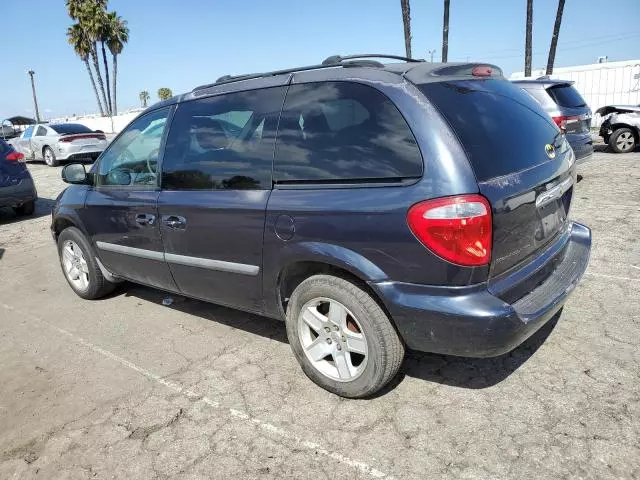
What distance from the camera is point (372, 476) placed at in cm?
230

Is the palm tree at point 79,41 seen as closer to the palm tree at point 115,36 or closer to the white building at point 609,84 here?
the palm tree at point 115,36

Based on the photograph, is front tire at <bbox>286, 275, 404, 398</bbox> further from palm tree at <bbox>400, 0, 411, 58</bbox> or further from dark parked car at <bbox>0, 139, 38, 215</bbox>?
palm tree at <bbox>400, 0, 411, 58</bbox>

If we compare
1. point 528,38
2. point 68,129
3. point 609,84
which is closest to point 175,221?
point 68,129

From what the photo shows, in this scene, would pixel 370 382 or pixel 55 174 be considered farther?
pixel 55 174

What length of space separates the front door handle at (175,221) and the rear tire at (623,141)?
11.8 m

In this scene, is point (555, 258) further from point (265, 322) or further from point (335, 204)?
point (265, 322)

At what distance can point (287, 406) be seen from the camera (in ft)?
9.49

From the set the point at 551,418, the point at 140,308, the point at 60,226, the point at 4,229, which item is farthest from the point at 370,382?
the point at 4,229

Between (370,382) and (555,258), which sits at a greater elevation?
(555,258)

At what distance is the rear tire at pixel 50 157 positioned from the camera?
16797 mm

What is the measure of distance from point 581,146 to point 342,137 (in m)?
6.51

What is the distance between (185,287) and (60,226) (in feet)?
6.97

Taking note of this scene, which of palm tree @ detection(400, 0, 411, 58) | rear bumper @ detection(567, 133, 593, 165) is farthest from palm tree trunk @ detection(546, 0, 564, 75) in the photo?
rear bumper @ detection(567, 133, 593, 165)

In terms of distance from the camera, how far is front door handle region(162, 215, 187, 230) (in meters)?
3.44
